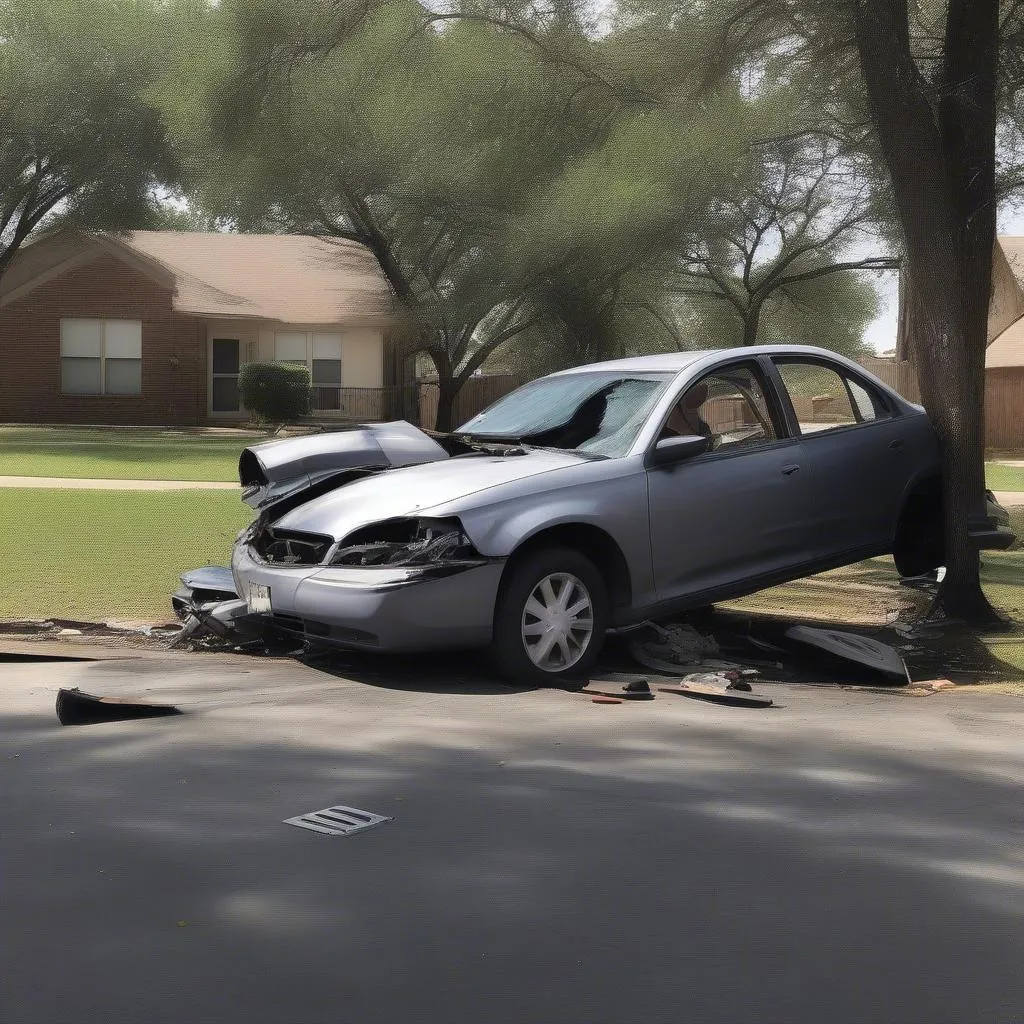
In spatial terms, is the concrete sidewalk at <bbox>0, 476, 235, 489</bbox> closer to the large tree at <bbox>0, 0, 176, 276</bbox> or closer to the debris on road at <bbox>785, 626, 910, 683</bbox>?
the debris on road at <bbox>785, 626, 910, 683</bbox>

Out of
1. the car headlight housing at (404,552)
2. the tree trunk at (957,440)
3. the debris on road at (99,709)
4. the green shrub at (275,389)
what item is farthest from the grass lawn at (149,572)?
the green shrub at (275,389)

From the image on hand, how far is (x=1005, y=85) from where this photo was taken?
13.4 m

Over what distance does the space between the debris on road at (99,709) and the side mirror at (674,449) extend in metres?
2.93

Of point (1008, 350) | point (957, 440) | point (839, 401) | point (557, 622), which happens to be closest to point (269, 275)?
point (1008, 350)

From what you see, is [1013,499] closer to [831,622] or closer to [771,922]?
[831,622]

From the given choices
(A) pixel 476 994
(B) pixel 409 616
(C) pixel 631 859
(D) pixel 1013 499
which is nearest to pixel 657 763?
(C) pixel 631 859

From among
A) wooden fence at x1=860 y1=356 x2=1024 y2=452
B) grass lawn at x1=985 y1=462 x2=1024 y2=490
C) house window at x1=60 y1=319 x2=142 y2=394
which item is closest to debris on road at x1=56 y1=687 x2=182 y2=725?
grass lawn at x1=985 y1=462 x2=1024 y2=490

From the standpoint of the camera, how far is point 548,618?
26.1ft

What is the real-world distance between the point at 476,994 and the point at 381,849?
120 centimetres

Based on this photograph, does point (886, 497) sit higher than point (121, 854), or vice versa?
point (886, 497)

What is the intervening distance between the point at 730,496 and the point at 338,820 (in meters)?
4.24

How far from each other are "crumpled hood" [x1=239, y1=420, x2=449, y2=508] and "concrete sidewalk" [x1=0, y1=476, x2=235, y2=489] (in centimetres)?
1159

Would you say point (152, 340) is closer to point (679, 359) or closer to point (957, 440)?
point (957, 440)

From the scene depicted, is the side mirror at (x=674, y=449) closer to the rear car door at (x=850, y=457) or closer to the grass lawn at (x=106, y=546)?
the rear car door at (x=850, y=457)
